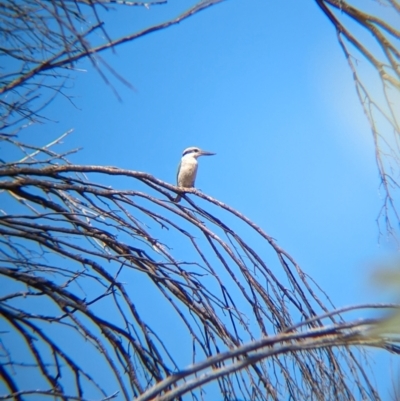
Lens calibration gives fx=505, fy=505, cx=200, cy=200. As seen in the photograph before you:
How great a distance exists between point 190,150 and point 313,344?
4.33m

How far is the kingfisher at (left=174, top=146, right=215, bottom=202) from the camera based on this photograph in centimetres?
508

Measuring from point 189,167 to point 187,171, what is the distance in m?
0.04

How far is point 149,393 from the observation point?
3.47ft

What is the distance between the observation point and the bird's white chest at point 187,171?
507 cm

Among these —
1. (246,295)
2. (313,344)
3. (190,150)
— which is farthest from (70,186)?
(190,150)

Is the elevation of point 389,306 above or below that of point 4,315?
below

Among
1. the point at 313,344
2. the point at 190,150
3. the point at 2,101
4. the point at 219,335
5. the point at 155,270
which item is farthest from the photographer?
the point at 190,150

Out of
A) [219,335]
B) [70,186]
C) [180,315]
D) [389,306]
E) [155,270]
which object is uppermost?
[70,186]

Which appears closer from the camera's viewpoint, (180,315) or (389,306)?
(389,306)

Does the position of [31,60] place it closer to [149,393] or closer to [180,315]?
[180,315]

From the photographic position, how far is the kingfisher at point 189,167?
5078 mm

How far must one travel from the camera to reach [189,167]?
5.07 meters

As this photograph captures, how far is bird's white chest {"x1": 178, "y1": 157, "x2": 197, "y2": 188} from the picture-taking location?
5070mm

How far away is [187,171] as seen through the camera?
5070 mm
